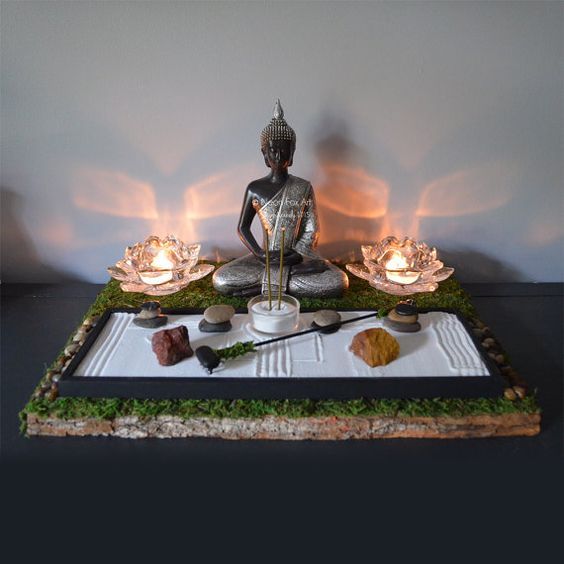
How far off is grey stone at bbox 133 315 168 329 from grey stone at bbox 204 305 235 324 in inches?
5.3

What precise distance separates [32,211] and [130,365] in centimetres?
115

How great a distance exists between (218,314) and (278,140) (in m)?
0.65

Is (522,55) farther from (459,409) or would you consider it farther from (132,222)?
(132,222)

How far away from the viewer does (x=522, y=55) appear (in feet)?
6.23

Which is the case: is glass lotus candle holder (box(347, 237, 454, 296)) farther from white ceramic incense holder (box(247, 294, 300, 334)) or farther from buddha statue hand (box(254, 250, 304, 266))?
Result: white ceramic incense holder (box(247, 294, 300, 334))

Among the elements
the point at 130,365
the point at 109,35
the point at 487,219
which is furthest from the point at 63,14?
the point at 487,219

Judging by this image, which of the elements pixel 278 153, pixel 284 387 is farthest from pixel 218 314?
pixel 278 153

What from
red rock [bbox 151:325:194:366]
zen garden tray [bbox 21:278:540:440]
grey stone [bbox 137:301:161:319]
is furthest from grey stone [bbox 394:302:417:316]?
grey stone [bbox 137:301:161:319]


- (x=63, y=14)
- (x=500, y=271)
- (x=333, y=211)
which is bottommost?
(x=500, y=271)

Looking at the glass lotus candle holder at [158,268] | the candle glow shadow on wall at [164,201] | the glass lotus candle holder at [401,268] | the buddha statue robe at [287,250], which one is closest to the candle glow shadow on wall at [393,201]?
the glass lotus candle holder at [401,268]

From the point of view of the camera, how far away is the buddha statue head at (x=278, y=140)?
1.75 meters

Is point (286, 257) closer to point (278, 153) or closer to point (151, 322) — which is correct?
point (278, 153)

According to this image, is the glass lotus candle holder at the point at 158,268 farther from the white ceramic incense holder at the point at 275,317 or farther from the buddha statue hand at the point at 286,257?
the white ceramic incense holder at the point at 275,317

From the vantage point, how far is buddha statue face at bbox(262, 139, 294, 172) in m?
1.76
